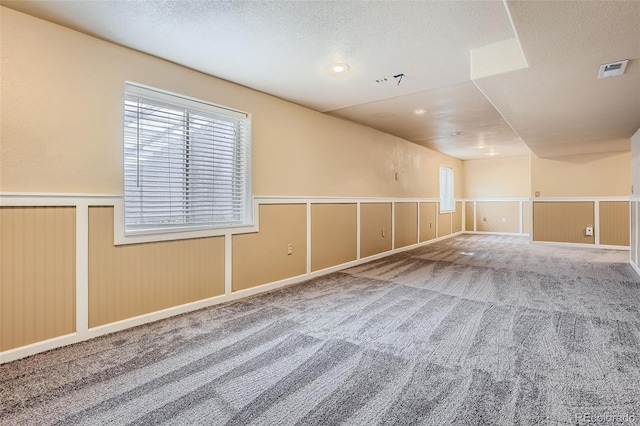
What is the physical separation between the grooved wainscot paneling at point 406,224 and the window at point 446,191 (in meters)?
1.80

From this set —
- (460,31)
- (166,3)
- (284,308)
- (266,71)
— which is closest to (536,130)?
(460,31)

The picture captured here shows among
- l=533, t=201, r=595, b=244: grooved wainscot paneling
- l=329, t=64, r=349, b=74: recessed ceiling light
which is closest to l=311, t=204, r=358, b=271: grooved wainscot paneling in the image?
l=329, t=64, r=349, b=74: recessed ceiling light

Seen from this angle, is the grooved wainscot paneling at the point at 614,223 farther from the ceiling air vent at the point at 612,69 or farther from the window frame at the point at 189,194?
the window frame at the point at 189,194

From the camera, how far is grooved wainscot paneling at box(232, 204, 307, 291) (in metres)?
3.43

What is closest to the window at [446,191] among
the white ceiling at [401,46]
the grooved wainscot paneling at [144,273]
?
the white ceiling at [401,46]

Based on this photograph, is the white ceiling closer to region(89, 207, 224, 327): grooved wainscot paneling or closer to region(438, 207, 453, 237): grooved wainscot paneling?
region(89, 207, 224, 327): grooved wainscot paneling

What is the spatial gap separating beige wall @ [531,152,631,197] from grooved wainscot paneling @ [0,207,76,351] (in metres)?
8.33

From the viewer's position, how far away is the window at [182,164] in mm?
2662

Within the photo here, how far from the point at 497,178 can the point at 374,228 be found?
18.2 feet

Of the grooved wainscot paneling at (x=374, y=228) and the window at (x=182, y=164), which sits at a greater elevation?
the window at (x=182, y=164)

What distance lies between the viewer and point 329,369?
1.95 metres

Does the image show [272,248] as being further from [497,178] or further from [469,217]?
[497,178]

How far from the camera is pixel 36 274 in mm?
2158

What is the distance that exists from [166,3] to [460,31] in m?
1.93
